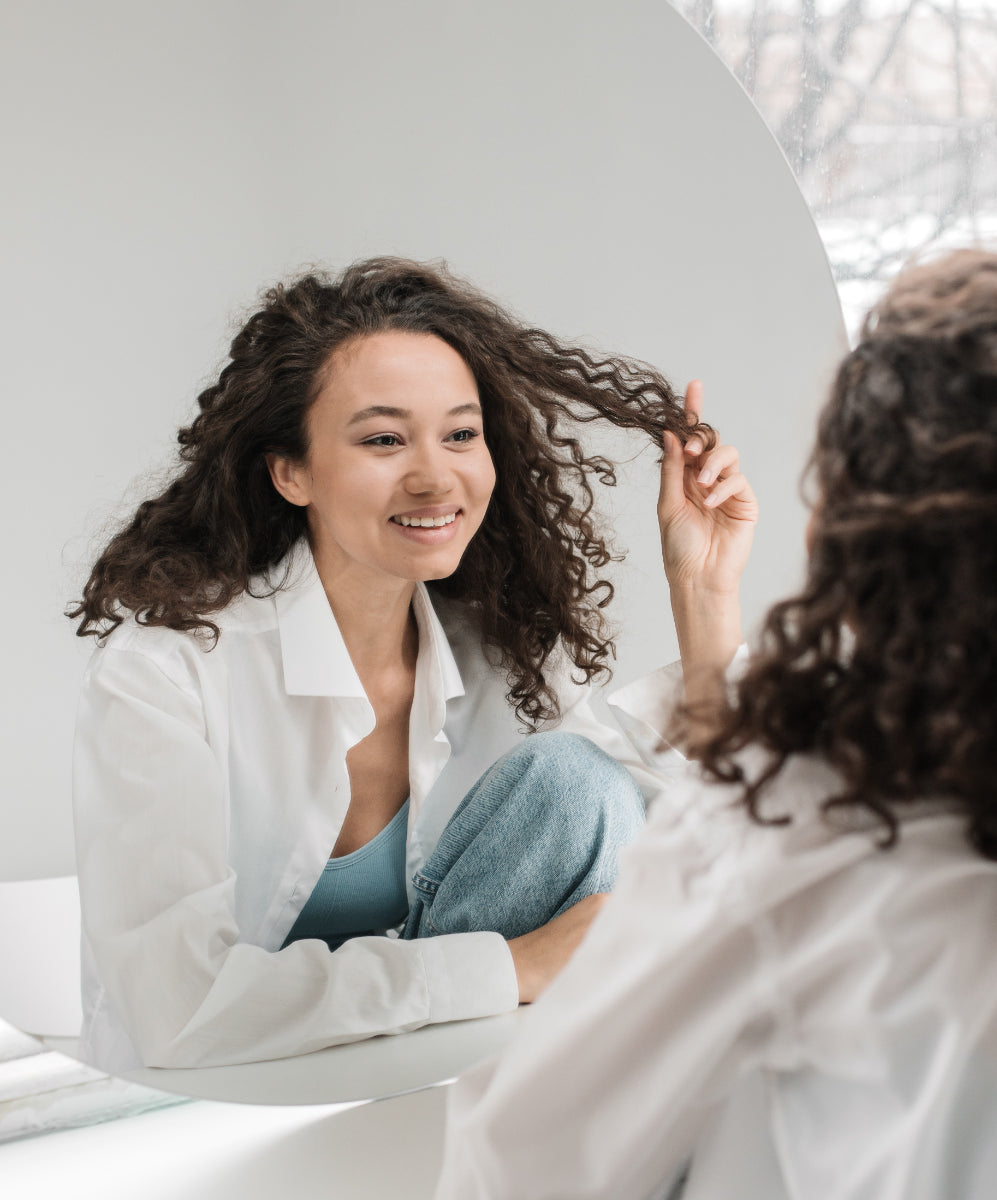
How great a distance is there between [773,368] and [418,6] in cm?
38

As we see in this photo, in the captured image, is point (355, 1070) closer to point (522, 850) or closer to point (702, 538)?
point (522, 850)

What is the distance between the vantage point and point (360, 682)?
87 cm

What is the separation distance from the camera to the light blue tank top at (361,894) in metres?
0.87

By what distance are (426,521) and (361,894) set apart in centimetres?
28

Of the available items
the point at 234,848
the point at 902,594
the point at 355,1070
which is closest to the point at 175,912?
the point at 234,848

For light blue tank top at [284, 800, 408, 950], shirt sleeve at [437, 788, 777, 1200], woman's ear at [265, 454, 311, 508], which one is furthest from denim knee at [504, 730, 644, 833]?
shirt sleeve at [437, 788, 777, 1200]

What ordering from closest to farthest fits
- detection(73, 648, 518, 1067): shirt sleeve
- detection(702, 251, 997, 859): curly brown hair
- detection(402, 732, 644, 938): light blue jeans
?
1. detection(702, 251, 997, 859): curly brown hair
2. detection(73, 648, 518, 1067): shirt sleeve
3. detection(402, 732, 644, 938): light blue jeans

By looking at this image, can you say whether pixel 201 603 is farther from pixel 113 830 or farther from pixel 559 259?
pixel 559 259

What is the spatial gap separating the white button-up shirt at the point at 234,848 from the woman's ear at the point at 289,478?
0.13ft

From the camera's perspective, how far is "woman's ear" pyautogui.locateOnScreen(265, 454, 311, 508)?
0.82 metres

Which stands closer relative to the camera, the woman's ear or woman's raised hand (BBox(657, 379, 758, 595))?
the woman's ear

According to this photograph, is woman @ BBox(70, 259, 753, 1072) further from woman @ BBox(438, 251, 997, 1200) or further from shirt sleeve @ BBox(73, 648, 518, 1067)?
woman @ BBox(438, 251, 997, 1200)

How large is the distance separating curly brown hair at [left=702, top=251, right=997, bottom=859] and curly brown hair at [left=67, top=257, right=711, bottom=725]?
0.44m

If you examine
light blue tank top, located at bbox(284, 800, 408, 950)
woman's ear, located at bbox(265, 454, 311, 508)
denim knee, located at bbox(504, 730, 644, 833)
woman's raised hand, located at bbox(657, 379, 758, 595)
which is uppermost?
woman's ear, located at bbox(265, 454, 311, 508)
